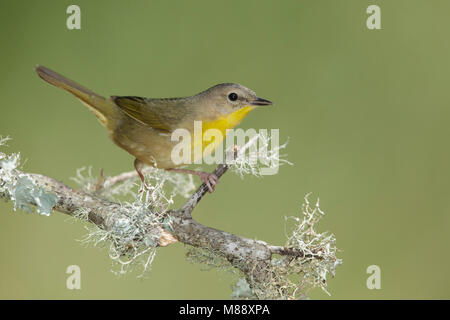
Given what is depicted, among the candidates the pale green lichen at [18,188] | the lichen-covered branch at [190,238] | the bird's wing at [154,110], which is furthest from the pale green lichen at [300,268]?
the bird's wing at [154,110]

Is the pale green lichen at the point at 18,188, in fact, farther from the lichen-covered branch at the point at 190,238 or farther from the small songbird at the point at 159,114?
the small songbird at the point at 159,114

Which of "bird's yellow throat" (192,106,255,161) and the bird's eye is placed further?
the bird's eye

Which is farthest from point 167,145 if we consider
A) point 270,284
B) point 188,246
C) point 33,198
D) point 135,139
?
point 270,284

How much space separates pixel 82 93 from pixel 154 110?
428 millimetres

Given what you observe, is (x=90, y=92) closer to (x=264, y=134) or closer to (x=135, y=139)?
(x=135, y=139)

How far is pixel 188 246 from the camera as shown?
1.96 m

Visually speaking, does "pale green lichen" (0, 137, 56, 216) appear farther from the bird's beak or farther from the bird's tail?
the bird's beak

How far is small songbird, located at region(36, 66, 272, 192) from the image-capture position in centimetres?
262

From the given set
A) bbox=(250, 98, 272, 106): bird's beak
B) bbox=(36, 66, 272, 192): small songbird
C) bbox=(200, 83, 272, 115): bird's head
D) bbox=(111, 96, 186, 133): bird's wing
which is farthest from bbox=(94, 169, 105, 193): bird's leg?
bbox=(250, 98, 272, 106): bird's beak

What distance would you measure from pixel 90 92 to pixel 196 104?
2.09ft

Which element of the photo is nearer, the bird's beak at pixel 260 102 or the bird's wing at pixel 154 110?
the bird's beak at pixel 260 102

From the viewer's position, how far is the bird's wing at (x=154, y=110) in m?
2.70

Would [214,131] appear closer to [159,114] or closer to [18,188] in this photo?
[159,114]

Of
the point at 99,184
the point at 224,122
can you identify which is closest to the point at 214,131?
the point at 224,122
